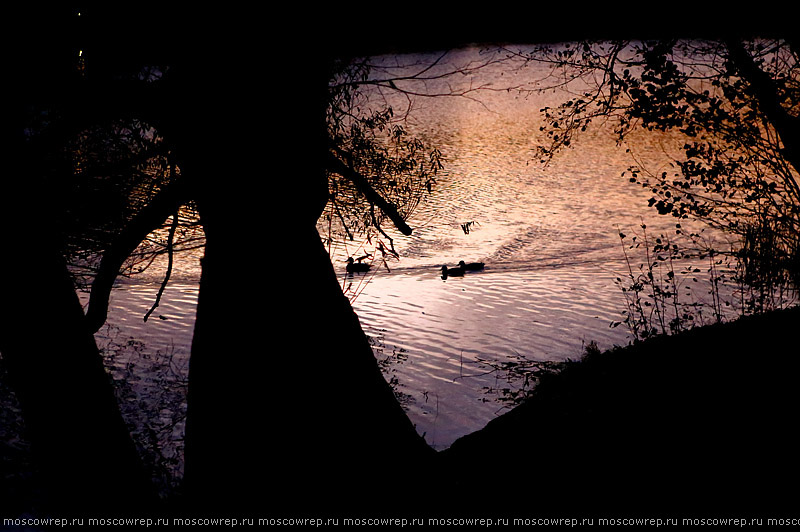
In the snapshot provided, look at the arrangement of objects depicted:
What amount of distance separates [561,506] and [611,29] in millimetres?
4585

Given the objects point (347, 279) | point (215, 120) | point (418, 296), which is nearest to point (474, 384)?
point (418, 296)

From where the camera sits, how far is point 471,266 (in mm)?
15203

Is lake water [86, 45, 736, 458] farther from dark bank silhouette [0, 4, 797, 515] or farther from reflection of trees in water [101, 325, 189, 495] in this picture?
dark bank silhouette [0, 4, 797, 515]

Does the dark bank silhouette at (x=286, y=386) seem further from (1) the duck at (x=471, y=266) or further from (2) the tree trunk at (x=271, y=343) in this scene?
(1) the duck at (x=471, y=266)

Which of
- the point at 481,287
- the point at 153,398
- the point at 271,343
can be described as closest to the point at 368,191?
the point at 271,343

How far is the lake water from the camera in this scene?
1038 cm

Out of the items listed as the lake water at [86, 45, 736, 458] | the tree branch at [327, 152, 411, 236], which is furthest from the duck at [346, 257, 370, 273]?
the tree branch at [327, 152, 411, 236]

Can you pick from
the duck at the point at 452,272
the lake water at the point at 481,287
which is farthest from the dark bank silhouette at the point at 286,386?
the duck at the point at 452,272

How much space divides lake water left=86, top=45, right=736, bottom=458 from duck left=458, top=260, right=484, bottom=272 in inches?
7.7

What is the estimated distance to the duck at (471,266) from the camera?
15.1 metres

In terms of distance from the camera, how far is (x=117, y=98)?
14.3ft

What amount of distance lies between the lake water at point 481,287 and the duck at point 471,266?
0.20m

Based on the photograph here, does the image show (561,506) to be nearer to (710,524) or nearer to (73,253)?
(710,524)

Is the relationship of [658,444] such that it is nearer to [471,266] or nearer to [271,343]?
[271,343]
